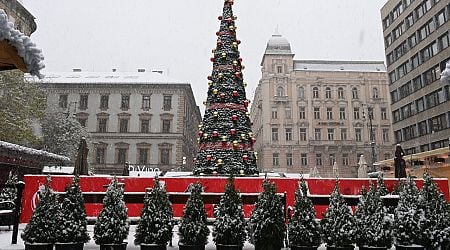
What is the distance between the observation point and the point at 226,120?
1417 cm

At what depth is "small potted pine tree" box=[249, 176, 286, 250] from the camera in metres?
6.92

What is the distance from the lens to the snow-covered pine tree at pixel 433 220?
699 centimetres

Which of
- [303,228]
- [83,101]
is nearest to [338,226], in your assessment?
[303,228]

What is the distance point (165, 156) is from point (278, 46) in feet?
86.9

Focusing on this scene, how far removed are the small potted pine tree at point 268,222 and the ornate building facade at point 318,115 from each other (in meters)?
50.9

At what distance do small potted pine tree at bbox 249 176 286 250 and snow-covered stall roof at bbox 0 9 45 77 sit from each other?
14.4ft

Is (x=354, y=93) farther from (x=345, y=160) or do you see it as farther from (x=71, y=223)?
(x=71, y=223)

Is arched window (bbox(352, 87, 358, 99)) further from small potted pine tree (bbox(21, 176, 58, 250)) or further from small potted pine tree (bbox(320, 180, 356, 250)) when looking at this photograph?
small potted pine tree (bbox(21, 176, 58, 250))

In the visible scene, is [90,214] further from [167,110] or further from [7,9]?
[167,110]

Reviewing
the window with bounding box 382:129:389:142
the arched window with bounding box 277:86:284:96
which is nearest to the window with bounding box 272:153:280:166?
the arched window with bounding box 277:86:284:96

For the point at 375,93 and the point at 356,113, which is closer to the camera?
the point at 356,113

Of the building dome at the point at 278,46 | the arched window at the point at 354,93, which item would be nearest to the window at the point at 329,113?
the arched window at the point at 354,93

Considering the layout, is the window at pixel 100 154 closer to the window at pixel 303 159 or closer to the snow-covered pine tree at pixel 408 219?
the window at pixel 303 159

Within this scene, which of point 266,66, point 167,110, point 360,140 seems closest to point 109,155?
point 167,110
